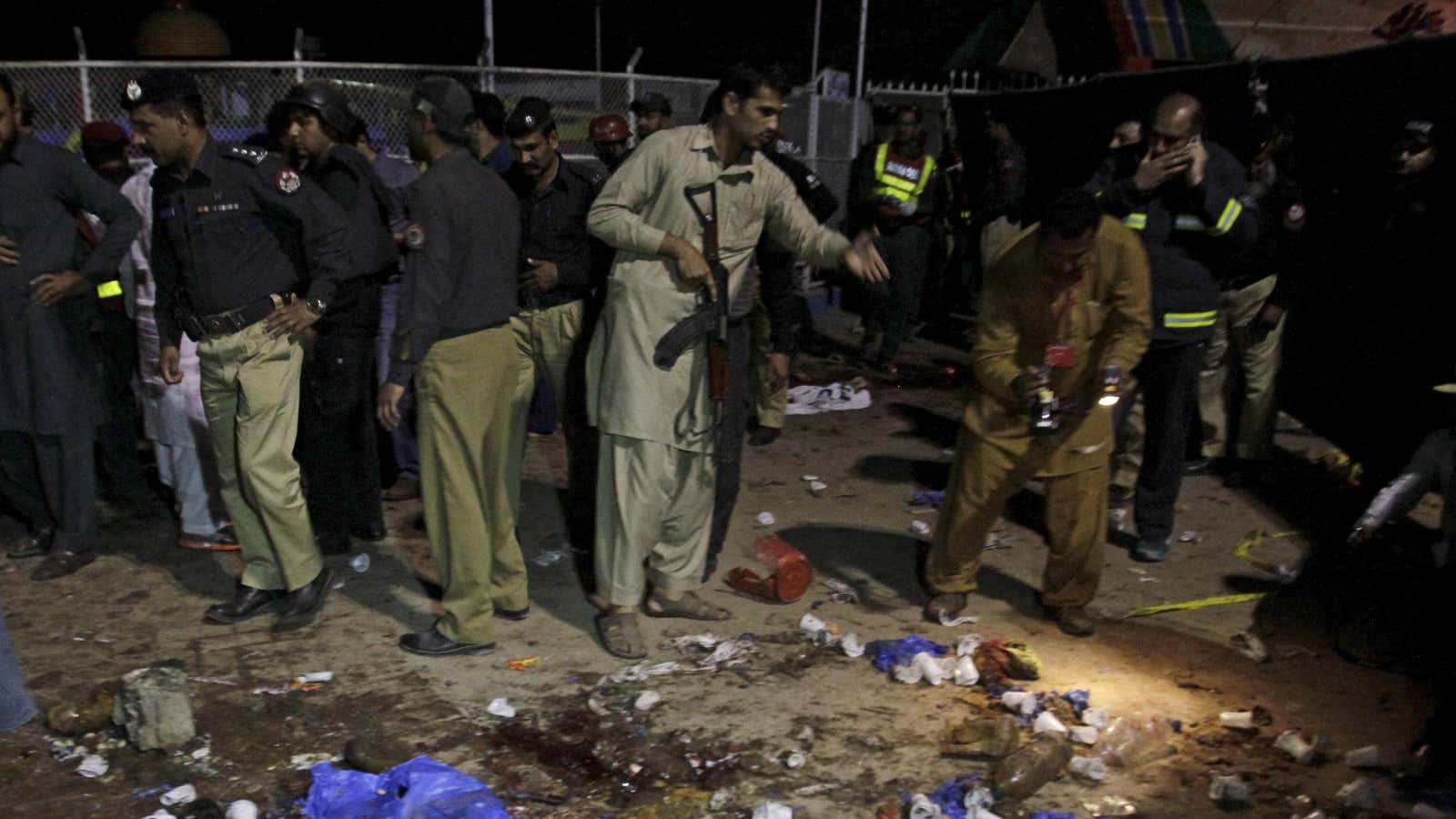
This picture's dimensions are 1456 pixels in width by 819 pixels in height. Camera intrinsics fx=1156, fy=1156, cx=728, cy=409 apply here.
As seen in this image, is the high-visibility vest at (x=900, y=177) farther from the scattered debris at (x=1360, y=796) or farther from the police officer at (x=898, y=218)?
the scattered debris at (x=1360, y=796)

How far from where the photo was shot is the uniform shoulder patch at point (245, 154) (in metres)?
4.39

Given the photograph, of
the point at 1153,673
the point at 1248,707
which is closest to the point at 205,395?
the point at 1153,673

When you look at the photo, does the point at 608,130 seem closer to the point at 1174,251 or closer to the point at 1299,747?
the point at 1174,251

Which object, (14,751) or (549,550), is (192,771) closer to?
(14,751)

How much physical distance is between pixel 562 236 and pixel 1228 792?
11.2ft

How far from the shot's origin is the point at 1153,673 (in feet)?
14.4

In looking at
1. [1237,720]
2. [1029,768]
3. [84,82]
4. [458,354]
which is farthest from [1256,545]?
[84,82]

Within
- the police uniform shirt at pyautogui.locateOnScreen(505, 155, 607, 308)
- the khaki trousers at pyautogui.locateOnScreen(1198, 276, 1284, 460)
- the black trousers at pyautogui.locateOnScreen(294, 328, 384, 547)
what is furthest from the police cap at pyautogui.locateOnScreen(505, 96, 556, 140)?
the khaki trousers at pyautogui.locateOnScreen(1198, 276, 1284, 460)

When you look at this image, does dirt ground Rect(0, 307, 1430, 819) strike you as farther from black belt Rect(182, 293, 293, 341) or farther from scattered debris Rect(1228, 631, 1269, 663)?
black belt Rect(182, 293, 293, 341)

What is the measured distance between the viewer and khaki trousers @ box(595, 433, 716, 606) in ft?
14.5

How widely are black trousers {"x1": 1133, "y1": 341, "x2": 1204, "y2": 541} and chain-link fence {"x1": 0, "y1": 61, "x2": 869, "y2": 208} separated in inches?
202

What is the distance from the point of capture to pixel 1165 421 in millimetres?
5395

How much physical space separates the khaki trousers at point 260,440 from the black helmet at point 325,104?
1092 mm

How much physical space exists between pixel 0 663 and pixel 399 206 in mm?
2538
